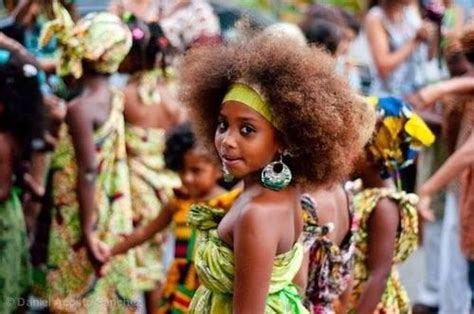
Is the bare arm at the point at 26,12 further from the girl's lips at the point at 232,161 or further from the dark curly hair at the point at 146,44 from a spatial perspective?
the girl's lips at the point at 232,161

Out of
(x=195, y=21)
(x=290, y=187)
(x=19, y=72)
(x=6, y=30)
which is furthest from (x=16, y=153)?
(x=195, y=21)

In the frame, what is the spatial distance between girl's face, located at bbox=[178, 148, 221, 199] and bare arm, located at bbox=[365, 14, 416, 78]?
3.00 metres

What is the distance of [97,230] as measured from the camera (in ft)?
22.2

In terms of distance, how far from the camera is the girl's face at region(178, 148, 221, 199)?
595 cm

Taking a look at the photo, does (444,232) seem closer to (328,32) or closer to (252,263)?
(328,32)

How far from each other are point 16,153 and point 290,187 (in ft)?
6.95

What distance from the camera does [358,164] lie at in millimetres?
5441

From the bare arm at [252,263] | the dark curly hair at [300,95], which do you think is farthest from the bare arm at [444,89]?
the bare arm at [252,263]

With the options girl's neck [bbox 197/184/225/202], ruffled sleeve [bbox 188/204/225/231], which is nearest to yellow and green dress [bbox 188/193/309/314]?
ruffled sleeve [bbox 188/204/225/231]

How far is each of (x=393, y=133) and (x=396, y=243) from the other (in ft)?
1.50

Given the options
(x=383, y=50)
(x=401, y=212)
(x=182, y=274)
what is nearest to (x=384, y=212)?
(x=401, y=212)

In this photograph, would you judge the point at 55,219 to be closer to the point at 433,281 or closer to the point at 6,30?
the point at 6,30

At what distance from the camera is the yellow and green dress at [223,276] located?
4191 millimetres

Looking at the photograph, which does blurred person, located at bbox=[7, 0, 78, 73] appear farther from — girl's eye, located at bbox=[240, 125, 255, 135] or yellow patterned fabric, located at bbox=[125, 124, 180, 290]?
girl's eye, located at bbox=[240, 125, 255, 135]
